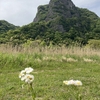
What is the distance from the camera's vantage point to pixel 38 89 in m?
4.39

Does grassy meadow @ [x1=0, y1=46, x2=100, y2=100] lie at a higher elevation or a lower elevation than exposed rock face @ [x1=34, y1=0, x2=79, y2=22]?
lower

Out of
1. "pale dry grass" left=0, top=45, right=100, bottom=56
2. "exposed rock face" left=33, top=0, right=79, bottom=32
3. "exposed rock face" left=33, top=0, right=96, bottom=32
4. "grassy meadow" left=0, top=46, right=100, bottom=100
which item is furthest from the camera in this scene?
"exposed rock face" left=33, top=0, right=79, bottom=32

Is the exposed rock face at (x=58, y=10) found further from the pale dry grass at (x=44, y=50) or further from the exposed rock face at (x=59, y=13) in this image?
the pale dry grass at (x=44, y=50)

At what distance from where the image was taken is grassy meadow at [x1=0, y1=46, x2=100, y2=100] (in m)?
4.06

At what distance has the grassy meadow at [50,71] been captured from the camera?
406 cm

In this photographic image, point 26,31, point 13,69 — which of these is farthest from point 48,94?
point 26,31

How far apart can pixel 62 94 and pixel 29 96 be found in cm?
59

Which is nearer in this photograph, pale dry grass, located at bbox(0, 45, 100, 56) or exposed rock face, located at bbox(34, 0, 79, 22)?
pale dry grass, located at bbox(0, 45, 100, 56)

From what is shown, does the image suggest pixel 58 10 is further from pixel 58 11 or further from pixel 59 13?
pixel 59 13

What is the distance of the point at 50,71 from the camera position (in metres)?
7.37

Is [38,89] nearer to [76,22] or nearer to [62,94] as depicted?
[62,94]

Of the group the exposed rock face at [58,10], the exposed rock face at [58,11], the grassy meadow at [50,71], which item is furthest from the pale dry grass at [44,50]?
the exposed rock face at [58,10]

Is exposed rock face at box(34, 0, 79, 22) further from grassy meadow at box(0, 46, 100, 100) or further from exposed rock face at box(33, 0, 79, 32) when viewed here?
grassy meadow at box(0, 46, 100, 100)

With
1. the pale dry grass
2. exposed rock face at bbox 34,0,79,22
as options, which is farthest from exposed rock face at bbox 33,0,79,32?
the pale dry grass
